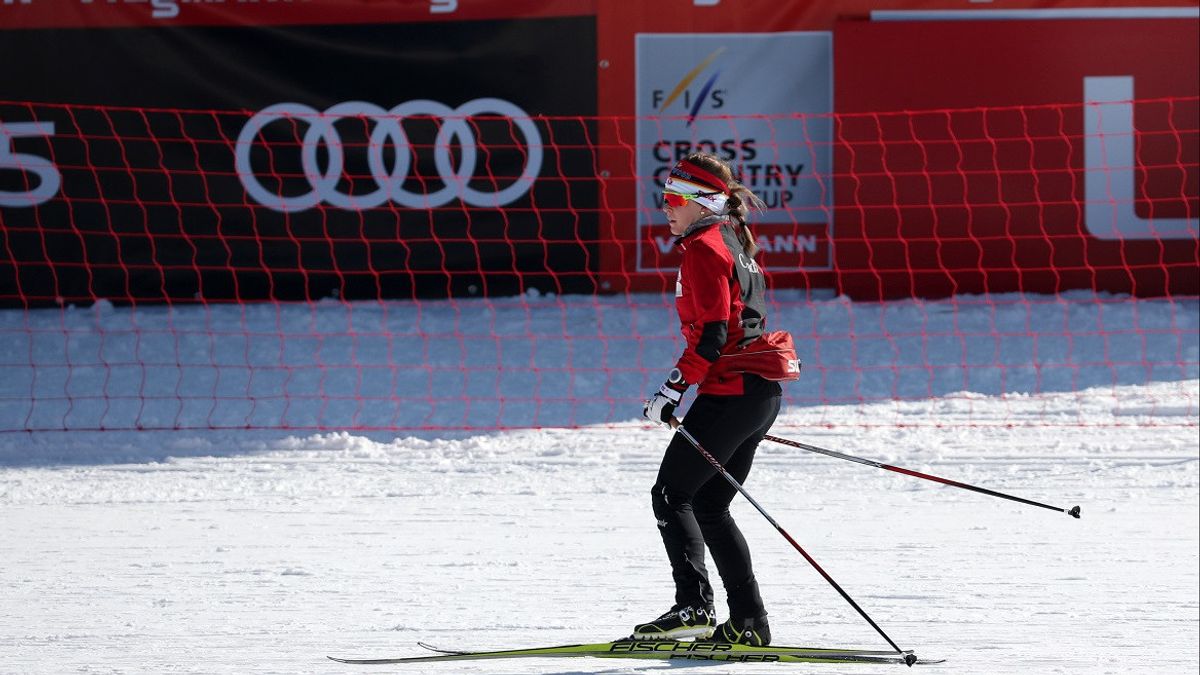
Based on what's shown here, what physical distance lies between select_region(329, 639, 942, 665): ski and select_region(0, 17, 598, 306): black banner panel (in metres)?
6.90

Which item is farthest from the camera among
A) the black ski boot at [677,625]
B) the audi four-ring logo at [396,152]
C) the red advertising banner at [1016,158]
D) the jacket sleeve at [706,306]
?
the audi four-ring logo at [396,152]

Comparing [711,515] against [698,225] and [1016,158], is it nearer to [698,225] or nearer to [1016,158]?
[698,225]

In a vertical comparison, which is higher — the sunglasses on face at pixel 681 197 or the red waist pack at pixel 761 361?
the sunglasses on face at pixel 681 197

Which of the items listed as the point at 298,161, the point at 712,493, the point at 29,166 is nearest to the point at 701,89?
the point at 298,161

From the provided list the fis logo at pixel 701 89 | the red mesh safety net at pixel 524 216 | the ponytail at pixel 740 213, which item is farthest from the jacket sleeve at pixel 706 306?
the fis logo at pixel 701 89

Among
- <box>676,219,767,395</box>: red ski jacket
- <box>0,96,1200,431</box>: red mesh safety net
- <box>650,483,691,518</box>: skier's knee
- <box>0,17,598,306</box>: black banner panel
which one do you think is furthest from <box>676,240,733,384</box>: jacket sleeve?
<box>0,17,598,306</box>: black banner panel

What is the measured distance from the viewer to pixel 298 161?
36.9 feet

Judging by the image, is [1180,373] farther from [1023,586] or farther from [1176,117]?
[1023,586]

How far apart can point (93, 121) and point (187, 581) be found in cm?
704

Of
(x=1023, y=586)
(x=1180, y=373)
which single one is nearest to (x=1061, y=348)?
(x=1180, y=373)

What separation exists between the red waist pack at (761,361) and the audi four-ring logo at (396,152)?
718 cm

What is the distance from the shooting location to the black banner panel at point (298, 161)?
11234 millimetres

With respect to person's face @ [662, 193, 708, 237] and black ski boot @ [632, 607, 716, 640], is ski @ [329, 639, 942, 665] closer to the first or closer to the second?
black ski boot @ [632, 607, 716, 640]

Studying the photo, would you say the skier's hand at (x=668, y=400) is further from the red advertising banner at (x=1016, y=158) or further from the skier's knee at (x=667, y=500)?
the red advertising banner at (x=1016, y=158)
